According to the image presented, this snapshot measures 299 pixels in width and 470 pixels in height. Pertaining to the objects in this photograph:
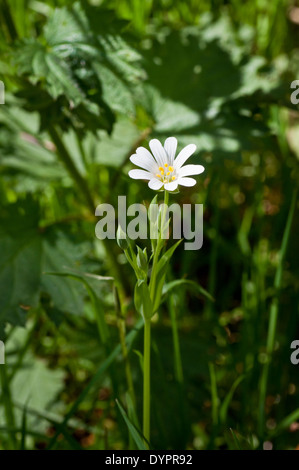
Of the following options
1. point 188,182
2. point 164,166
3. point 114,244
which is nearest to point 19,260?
point 114,244

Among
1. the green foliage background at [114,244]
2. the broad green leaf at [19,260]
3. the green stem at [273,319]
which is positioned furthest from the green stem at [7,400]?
the green stem at [273,319]

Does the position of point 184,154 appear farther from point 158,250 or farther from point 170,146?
point 158,250

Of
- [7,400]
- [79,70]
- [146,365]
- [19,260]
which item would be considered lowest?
[7,400]

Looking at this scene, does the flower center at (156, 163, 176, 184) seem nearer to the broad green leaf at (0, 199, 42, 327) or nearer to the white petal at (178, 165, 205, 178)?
the white petal at (178, 165, 205, 178)

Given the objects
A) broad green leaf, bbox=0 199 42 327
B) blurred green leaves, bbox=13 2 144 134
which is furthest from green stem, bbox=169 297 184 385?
blurred green leaves, bbox=13 2 144 134

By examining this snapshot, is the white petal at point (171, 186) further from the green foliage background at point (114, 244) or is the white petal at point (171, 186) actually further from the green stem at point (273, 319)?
the green stem at point (273, 319)
